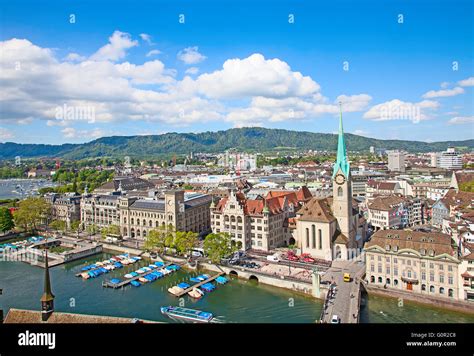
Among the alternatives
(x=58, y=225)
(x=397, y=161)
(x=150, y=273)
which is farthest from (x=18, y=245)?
(x=397, y=161)

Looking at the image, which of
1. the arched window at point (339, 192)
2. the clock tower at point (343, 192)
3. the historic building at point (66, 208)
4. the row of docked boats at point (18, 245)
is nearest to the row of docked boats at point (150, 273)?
the clock tower at point (343, 192)

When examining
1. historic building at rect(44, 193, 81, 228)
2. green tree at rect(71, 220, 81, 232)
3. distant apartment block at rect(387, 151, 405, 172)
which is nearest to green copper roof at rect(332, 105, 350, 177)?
green tree at rect(71, 220, 81, 232)

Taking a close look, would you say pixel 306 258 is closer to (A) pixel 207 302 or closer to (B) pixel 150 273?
(A) pixel 207 302

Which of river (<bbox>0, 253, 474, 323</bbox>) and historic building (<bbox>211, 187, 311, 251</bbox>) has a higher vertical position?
historic building (<bbox>211, 187, 311, 251</bbox>)

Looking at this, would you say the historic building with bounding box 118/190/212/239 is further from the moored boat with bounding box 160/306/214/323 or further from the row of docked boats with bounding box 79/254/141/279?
the moored boat with bounding box 160/306/214/323

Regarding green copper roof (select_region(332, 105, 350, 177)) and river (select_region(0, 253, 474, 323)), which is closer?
river (select_region(0, 253, 474, 323))

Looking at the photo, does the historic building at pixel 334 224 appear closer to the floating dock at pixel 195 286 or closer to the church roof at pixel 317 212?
the church roof at pixel 317 212
